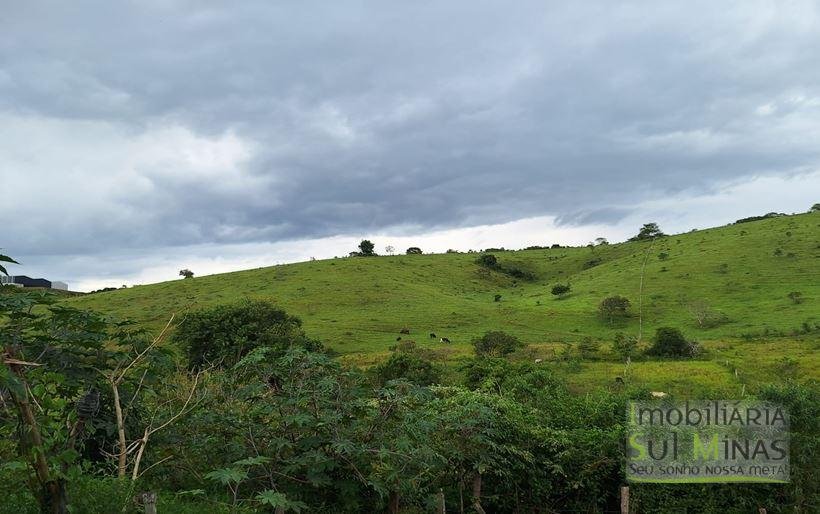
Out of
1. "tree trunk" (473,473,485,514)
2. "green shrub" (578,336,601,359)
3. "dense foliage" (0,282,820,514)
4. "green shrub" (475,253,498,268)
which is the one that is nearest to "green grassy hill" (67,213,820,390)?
"green shrub" (578,336,601,359)

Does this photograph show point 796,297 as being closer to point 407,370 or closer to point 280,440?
point 407,370

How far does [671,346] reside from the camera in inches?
1389

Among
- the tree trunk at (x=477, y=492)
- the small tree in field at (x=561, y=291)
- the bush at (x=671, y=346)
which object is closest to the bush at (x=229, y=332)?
the bush at (x=671, y=346)

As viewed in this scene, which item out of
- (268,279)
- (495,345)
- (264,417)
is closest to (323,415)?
(264,417)

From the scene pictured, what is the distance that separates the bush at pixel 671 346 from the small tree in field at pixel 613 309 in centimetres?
1293

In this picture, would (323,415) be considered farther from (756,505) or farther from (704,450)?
(756,505)

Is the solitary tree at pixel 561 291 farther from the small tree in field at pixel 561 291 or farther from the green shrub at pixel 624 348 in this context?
the green shrub at pixel 624 348

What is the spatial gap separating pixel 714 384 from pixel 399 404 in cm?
2547

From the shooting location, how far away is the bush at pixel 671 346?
35.0 meters

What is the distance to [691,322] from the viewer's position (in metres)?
46.7

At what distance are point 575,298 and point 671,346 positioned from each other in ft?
78.0

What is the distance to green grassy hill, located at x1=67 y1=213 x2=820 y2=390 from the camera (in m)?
37.2

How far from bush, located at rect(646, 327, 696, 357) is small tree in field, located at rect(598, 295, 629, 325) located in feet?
42.4

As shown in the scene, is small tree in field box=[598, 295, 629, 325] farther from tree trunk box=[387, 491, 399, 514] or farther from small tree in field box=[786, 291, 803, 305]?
tree trunk box=[387, 491, 399, 514]
